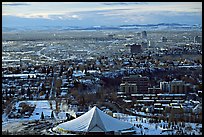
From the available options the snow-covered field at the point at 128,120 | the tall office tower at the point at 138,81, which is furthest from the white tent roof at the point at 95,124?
the tall office tower at the point at 138,81

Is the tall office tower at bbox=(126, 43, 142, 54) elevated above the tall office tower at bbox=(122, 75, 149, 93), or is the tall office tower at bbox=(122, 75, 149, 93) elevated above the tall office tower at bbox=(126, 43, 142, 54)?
the tall office tower at bbox=(122, 75, 149, 93)

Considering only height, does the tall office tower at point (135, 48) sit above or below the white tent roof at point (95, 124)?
below

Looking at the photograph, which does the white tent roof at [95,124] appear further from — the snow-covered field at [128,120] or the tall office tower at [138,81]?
the tall office tower at [138,81]

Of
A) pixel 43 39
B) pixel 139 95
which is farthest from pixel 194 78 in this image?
pixel 43 39

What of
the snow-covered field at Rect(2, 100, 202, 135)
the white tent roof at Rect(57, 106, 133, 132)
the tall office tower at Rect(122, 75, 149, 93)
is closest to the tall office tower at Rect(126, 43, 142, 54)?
the tall office tower at Rect(122, 75, 149, 93)

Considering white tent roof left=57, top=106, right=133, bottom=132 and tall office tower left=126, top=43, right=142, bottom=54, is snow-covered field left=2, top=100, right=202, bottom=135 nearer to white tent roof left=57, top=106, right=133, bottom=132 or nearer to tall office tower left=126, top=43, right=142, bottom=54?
white tent roof left=57, top=106, right=133, bottom=132

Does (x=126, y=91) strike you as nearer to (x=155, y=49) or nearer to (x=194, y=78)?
(x=194, y=78)

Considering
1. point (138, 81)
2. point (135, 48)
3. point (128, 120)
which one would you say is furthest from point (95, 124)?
point (135, 48)

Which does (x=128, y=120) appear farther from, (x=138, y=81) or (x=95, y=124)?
(x=138, y=81)
